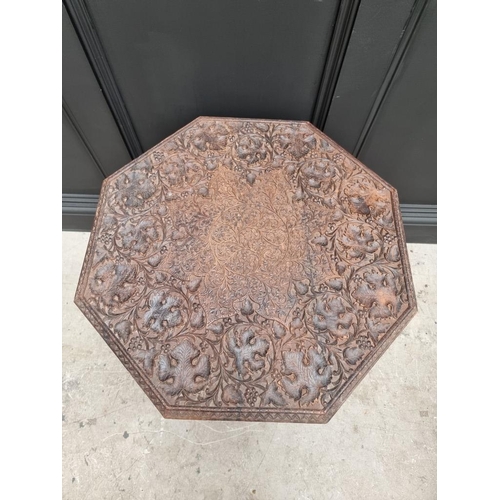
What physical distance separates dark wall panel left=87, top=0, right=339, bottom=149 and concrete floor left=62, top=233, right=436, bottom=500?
35.1 inches

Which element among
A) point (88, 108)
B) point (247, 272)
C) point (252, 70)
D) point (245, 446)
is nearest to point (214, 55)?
point (252, 70)

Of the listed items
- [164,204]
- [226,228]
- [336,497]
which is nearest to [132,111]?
[164,204]

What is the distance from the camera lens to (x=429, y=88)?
917 mm

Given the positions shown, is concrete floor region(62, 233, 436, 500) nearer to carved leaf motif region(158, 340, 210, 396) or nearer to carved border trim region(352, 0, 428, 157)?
carved leaf motif region(158, 340, 210, 396)

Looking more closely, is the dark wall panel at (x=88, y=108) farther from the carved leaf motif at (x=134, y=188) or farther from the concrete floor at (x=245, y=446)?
the concrete floor at (x=245, y=446)

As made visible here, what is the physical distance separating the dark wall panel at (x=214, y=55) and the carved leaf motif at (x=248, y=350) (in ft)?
2.12

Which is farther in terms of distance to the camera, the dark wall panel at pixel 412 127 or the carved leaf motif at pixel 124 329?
the dark wall panel at pixel 412 127

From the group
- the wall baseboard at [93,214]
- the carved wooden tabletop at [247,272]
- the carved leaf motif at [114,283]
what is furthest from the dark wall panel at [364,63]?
the carved leaf motif at [114,283]

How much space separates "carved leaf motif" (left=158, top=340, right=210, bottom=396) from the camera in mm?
659

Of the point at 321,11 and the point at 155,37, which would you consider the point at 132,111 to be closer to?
the point at 155,37

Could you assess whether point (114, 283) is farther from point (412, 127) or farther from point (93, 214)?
point (412, 127)

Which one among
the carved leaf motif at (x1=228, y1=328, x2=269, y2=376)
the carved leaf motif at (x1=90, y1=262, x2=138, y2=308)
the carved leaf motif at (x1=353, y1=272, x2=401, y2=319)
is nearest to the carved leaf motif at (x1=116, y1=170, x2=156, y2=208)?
the carved leaf motif at (x1=90, y1=262, x2=138, y2=308)

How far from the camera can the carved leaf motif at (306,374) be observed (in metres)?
0.66

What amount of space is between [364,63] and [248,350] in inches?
28.9
